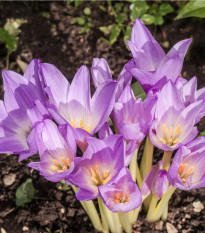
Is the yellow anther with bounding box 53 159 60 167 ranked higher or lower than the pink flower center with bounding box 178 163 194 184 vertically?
higher

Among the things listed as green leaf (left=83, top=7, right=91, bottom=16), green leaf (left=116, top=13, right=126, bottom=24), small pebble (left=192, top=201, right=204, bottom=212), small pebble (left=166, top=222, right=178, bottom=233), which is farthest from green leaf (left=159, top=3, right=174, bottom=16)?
small pebble (left=166, top=222, right=178, bottom=233)

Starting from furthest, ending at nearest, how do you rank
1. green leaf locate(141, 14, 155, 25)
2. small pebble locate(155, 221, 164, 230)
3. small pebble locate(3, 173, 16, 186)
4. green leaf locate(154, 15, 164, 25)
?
green leaf locate(154, 15, 164, 25) < green leaf locate(141, 14, 155, 25) < small pebble locate(3, 173, 16, 186) < small pebble locate(155, 221, 164, 230)

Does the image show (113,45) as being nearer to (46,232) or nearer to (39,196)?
(39,196)

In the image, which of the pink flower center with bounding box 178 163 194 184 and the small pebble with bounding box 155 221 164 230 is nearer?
the pink flower center with bounding box 178 163 194 184

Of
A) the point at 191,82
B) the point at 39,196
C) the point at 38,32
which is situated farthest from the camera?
the point at 38,32

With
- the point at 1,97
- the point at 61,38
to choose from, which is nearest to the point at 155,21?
the point at 61,38

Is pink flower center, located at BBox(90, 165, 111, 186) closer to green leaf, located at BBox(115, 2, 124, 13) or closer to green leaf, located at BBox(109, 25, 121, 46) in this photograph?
green leaf, located at BBox(109, 25, 121, 46)
